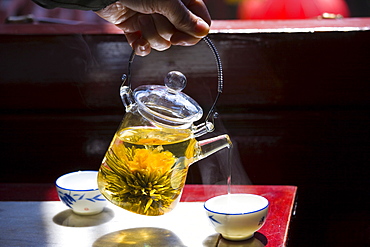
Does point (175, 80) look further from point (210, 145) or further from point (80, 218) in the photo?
point (80, 218)

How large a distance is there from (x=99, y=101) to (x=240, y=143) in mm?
463

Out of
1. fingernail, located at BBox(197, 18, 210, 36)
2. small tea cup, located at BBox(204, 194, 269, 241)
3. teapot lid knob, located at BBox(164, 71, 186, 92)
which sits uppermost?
fingernail, located at BBox(197, 18, 210, 36)

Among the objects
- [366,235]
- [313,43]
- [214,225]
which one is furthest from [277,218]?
[313,43]

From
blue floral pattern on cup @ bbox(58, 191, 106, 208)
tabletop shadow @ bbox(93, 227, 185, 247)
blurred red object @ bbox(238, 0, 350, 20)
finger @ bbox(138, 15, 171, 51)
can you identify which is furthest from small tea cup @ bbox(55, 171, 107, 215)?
blurred red object @ bbox(238, 0, 350, 20)

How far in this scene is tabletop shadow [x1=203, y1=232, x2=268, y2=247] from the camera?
1005 millimetres

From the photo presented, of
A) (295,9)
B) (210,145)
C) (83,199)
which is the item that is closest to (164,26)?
(210,145)

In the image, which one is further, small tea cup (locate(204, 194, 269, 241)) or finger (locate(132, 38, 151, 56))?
finger (locate(132, 38, 151, 56))

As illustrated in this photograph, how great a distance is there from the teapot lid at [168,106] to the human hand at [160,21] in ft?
0.28

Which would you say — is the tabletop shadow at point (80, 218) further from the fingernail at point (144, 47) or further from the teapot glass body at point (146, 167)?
the fingernail at point (144, 47)

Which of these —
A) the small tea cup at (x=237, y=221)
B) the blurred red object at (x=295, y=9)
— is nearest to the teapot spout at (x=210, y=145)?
the small tea cup at (x=237, y=221)

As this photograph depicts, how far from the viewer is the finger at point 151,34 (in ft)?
3.78

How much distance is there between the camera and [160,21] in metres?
1.12

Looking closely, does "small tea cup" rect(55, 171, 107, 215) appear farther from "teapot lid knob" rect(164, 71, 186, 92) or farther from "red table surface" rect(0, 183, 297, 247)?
"teapot lid knob" rect(164, 71, 186, 92)

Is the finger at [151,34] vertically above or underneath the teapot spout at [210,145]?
above
